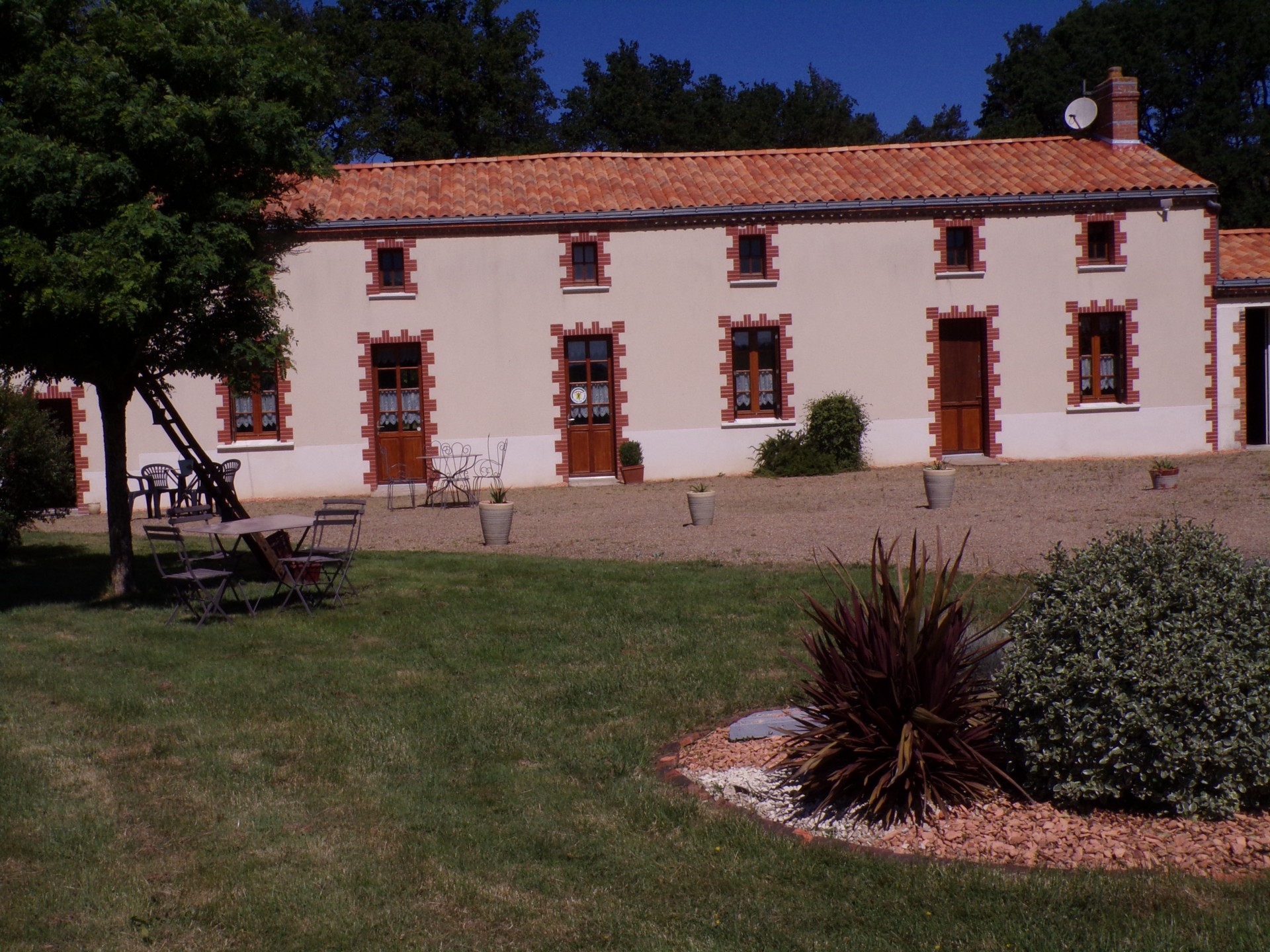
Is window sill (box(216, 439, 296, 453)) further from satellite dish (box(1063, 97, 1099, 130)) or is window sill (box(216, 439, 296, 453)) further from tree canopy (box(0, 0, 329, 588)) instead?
satellite dish (box(1063, 97, 1099, 130))

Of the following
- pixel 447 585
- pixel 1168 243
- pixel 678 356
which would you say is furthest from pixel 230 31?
pixel 1168 243

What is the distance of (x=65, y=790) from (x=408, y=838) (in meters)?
1.77

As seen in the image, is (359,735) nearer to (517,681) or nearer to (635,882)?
(517,681)

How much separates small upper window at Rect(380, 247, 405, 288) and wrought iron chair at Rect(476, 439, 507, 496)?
10.1ft

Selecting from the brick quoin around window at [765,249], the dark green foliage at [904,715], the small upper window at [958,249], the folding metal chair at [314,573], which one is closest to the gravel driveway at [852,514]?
the folding metal chair at [314,573]

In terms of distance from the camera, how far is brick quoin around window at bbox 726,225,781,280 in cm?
2016

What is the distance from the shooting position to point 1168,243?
20.7 m

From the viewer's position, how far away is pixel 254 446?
766 inches

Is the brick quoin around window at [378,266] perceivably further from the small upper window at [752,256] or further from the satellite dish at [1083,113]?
the satellite dish at [1083,113]

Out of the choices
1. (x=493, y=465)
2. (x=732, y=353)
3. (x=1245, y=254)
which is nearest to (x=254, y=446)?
(x=493, y=465)

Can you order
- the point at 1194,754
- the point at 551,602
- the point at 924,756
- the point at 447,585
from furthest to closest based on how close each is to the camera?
1. the point at 447,585
2. the point at 551,602
3. the point at 924,756
4. the point at 1194,754

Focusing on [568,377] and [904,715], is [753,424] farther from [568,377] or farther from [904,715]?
[904,715]

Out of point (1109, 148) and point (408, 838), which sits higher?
point (1109, 148)

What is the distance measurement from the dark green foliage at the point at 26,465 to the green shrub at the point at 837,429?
1162cm
